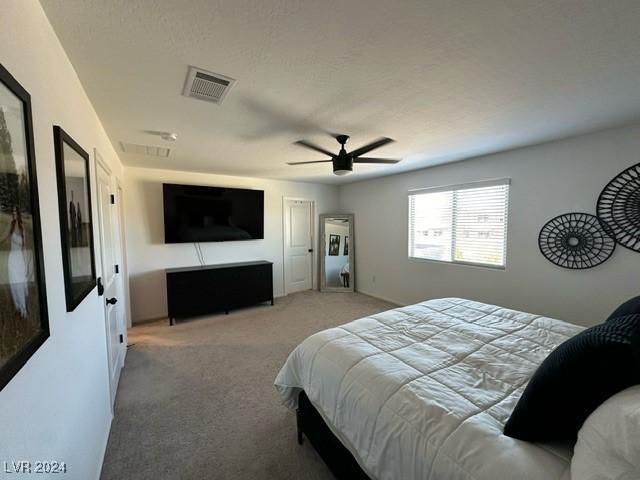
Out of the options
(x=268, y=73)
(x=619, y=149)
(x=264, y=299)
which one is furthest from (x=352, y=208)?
(x=268, y=73)

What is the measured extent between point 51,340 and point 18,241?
0.46 meters

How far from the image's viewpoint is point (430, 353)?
1558 mm

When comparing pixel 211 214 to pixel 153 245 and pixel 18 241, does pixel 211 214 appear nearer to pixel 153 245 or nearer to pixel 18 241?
pixel 153 245

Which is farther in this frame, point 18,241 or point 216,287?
point 216,287

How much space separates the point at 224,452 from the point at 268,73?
95.2 inches

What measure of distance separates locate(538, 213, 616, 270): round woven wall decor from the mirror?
338 cm

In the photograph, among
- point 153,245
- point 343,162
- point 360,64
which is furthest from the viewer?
point 153,245

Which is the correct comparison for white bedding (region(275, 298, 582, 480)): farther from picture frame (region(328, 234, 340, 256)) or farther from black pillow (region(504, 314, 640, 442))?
picture frame (region(328, 234, 340, 256))

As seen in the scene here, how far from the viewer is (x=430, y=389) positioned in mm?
1220

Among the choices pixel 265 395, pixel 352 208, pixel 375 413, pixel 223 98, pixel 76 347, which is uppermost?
pixel 223 98

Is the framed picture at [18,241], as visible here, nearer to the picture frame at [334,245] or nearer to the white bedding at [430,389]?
the white bedding at [430,389]

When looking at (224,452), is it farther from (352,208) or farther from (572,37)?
(352,208)

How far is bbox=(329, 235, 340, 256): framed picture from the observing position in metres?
5.82

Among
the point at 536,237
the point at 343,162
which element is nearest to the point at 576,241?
the point at 536,237
